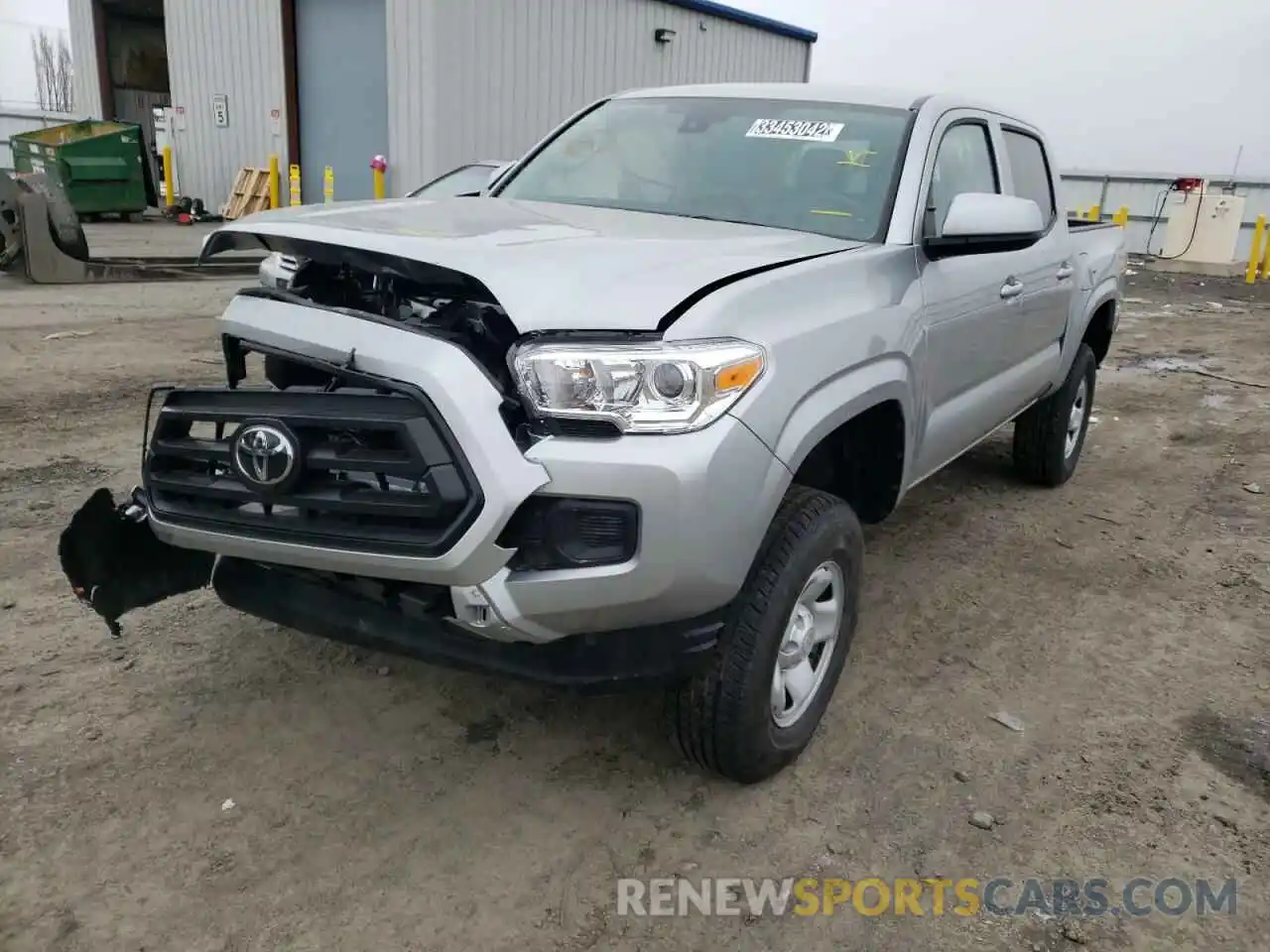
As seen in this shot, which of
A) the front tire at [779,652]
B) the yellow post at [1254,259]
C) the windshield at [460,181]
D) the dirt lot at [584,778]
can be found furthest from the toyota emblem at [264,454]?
the yellow post at [1254,259]

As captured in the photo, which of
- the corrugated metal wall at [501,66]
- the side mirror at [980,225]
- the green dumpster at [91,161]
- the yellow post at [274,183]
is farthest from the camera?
the yellow post at [274,183]

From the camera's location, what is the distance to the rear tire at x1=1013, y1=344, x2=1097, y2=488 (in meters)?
5.23

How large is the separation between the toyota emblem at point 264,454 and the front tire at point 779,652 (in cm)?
108

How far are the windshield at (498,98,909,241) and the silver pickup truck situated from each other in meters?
0.03

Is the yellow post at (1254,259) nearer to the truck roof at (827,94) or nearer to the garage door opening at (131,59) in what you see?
the truck roof at (827,94)

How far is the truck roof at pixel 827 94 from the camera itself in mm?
3654

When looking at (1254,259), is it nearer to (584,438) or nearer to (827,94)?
(827,94)

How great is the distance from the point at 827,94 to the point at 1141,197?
22.4 metres

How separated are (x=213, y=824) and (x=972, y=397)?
9.33 feet

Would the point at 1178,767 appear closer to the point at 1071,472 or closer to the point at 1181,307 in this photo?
the point at 1071,472

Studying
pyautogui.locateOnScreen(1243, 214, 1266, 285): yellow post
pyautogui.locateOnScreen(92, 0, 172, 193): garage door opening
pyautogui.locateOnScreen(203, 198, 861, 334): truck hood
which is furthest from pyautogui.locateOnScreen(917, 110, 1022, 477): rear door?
pyautogui.locateOnScreen(92, 0, 172, 193): garage door opening

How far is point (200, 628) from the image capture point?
3.47 metres

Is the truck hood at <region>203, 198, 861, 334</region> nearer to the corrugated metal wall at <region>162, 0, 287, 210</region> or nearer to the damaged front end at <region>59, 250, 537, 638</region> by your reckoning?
the damaged front end at <region>59, 250, 537, 638</region>

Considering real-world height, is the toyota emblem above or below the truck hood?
below
